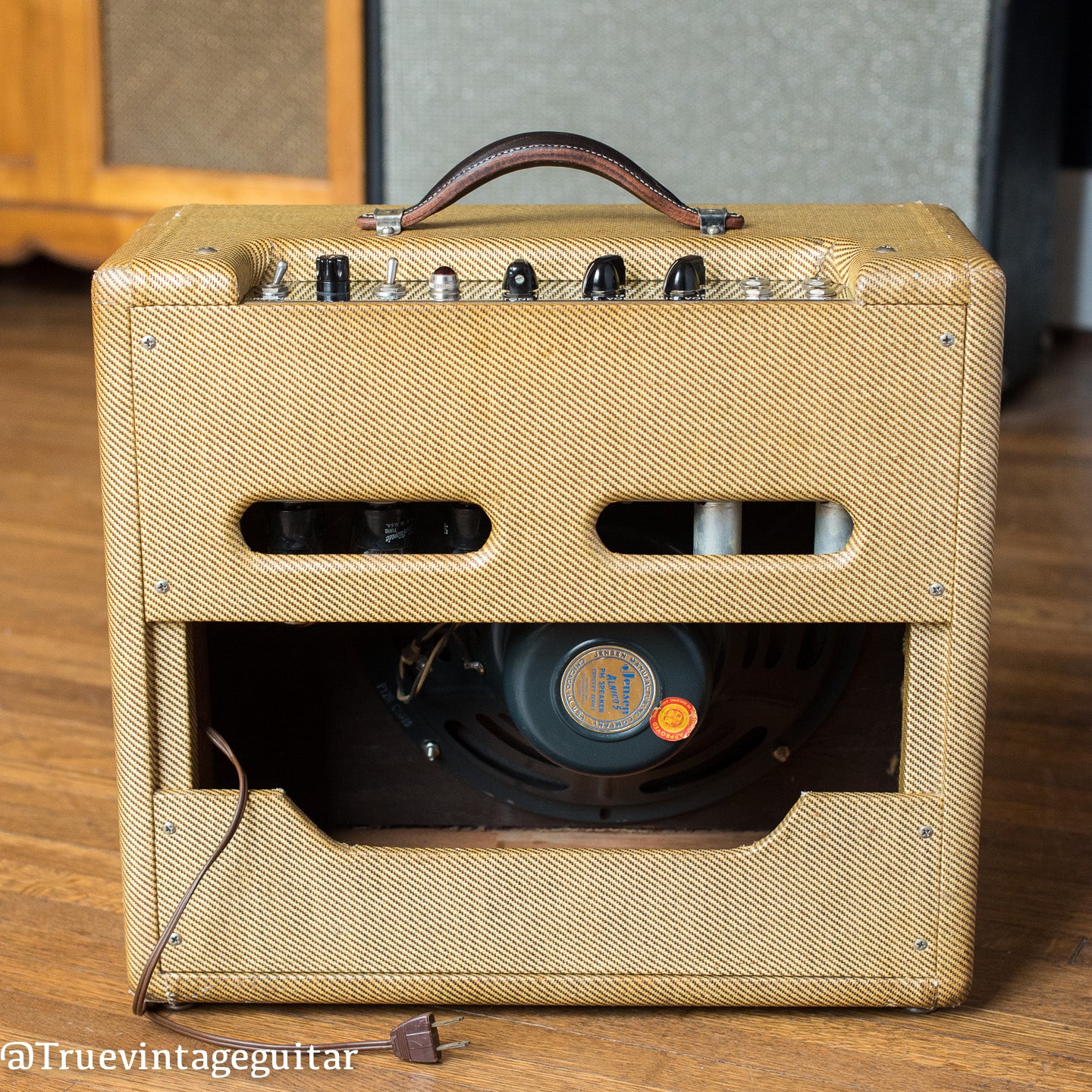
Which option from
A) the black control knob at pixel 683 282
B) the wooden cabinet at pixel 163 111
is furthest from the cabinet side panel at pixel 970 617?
the wooden cabinet at pixel 163 111

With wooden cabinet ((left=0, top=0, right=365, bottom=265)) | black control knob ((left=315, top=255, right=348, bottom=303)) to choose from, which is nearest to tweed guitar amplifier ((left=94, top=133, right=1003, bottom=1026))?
black control knob ((left=315, top=255, right=348, bottom=303))

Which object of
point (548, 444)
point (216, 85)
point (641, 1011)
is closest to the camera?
point (548, 444)

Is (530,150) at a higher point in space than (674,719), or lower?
higher

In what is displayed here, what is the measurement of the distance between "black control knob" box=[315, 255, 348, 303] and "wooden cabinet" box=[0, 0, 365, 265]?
166 cm

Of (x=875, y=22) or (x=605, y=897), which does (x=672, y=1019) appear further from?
(x=875, y=22)

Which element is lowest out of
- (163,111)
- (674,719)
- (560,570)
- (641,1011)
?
(641,1011)

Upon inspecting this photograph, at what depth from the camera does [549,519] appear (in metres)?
0.81

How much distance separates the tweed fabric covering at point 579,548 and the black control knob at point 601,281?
3cm

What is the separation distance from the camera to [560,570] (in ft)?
2.69

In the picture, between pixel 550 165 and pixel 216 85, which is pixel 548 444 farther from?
pixel 216 85

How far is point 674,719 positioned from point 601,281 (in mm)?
254

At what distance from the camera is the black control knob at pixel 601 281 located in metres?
0.82

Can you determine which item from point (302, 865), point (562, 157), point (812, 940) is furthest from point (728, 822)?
point (562, 157)

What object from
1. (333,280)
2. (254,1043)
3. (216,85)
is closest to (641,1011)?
(254,1043)
